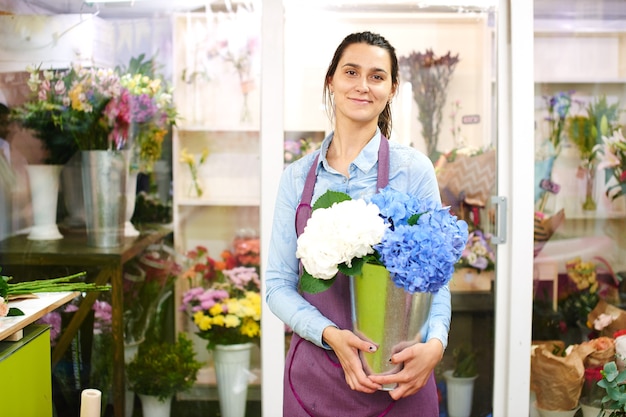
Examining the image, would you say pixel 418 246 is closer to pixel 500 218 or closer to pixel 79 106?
pixel 500 218

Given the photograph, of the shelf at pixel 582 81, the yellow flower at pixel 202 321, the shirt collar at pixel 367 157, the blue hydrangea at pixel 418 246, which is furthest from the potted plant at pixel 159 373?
the shelf at pixel 582 81

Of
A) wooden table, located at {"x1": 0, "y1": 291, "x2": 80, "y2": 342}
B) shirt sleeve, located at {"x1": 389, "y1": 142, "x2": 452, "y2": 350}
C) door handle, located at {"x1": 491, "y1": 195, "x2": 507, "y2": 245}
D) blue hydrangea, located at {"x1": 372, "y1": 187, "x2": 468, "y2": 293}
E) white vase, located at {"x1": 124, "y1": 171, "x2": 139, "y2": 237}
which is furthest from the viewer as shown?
white vase, located at {"x1": 124, "y1": 171, "x2": 139, "y2": 237}

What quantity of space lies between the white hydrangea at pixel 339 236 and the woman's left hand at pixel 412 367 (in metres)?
0.25

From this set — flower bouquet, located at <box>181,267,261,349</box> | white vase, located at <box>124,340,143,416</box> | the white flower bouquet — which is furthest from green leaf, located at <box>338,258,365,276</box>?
white vase, located at <box>124,340,143,416</box>

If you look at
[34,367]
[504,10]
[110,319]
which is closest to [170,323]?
[110,319]

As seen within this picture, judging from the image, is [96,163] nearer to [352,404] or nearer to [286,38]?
[286,38]

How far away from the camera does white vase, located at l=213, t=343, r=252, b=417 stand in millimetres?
3123

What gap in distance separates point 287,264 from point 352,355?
0.34 metres

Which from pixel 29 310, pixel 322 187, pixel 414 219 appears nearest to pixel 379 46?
pixel 322 187

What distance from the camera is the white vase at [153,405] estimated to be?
3.10 meters

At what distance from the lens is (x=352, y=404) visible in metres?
1.83

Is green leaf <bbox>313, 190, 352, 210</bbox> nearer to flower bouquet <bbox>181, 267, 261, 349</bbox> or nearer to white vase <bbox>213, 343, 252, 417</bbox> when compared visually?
flower bouquet <bbox>181, 267, 261, 349</bbox>

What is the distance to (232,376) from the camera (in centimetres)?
313

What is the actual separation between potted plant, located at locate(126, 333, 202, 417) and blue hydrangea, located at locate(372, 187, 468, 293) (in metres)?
1.79
